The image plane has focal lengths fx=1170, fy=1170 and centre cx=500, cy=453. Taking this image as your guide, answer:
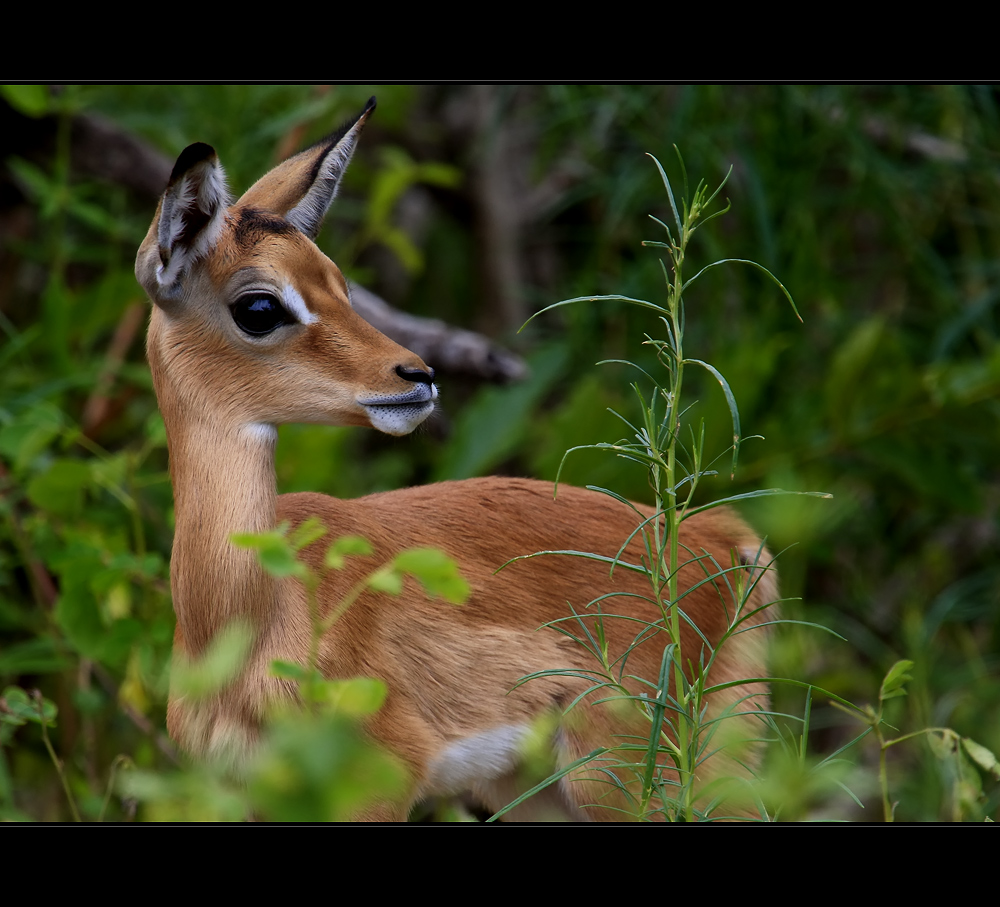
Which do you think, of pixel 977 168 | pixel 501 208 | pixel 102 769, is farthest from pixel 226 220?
pixel 501 208

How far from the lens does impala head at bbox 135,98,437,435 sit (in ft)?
7.98

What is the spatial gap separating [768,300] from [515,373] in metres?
1.79

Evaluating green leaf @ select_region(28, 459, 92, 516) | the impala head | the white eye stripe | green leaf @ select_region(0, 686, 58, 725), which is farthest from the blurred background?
the white eye stripe

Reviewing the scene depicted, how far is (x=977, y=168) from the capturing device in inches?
237

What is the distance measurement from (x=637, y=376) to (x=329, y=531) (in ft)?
12.1

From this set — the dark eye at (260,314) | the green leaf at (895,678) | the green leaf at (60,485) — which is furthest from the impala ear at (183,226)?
the green leaf at (895,678)

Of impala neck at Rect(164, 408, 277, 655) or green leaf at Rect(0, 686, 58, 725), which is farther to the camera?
green leaf at Rect(0, 686, 58, 725)

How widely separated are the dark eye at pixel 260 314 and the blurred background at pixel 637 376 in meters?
1.15

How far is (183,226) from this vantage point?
2.48 meters

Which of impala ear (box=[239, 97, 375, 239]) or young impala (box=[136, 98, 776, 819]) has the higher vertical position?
impala ear (box=[239, 97, 375, 239])

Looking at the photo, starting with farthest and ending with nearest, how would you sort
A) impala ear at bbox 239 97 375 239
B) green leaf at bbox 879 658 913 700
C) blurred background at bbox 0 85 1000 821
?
blurred background at bbox 0 85 1000 821 → impala ear at bbox 239 97 375 239 → green leaf at bbox 879 658 913 700

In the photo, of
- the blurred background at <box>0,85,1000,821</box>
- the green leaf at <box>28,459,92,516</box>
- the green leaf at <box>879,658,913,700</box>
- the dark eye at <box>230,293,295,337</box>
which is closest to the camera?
the green leaf at <box>879,658,913,700</box>

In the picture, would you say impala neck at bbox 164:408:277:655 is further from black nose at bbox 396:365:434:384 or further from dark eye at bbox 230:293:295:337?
black nose at bbox 396:365:434:384

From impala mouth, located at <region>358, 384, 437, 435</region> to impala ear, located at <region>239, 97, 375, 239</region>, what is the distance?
508 mm
